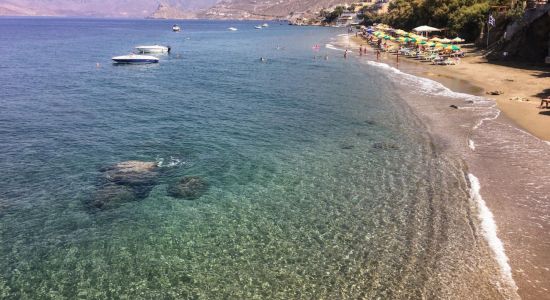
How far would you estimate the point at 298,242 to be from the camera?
1367cm

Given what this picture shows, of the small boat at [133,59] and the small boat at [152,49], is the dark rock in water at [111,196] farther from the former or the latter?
the small boat at [152,49]

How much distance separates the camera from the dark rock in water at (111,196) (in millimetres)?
16328

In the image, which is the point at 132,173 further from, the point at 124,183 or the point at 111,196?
the point at 111,196

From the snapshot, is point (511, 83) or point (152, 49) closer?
point (511, 83)

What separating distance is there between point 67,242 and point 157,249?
3.32 meters

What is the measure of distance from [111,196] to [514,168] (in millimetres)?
19259

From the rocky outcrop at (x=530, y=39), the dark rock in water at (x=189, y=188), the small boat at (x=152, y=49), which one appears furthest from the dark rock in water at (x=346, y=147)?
the small boat at (x=152, y=49)

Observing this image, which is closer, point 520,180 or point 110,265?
point 110,265

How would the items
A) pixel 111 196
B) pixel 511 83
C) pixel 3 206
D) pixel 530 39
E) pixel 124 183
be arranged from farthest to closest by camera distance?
pixel 530 39 < pixel 511 83 < pixel 124 183 < pixel 111 196 < pixel 3 206

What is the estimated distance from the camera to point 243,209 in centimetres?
1608

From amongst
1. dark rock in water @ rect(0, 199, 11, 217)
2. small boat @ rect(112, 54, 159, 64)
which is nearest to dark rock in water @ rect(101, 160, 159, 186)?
dark rock in water @ rect(0, 199, 11, 217)

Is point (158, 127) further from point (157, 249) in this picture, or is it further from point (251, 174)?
point (157, 249)

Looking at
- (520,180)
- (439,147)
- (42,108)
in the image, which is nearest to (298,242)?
(520,180)

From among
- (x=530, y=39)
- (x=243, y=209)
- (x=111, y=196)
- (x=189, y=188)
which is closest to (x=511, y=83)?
(x=530, y=39)
